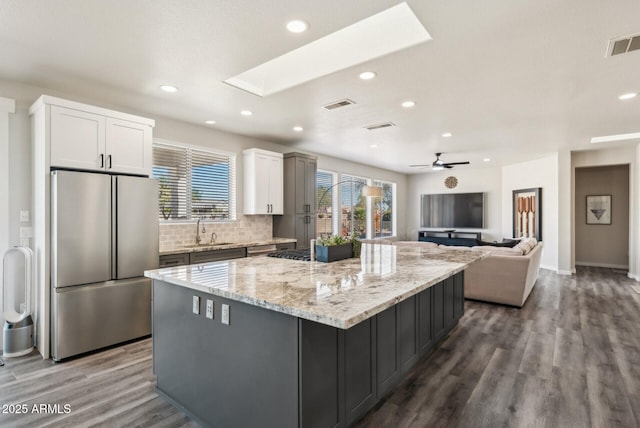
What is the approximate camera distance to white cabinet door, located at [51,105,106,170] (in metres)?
3.08

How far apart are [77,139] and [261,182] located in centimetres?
259

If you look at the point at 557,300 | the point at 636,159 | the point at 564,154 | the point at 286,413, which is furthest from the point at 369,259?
the point at 636,159

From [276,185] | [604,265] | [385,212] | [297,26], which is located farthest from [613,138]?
[297,26]

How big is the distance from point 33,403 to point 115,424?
2.56 feet

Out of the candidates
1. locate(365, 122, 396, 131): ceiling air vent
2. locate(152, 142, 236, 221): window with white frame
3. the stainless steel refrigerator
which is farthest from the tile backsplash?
locate(365, 122, 396, 131): ceiling air vent

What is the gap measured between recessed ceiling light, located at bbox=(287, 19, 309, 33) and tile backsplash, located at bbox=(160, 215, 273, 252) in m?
3.00

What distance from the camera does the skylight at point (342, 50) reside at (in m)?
2.56

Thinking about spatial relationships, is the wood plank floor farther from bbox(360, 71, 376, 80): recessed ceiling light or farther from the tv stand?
the tv stand

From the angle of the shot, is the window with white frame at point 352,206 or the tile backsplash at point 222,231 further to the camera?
the window with white frame at point 352,206

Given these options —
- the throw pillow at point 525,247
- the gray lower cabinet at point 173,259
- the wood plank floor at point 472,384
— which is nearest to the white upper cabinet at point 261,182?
the gray lower cabinet at point 173,259

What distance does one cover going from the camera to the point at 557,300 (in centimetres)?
505

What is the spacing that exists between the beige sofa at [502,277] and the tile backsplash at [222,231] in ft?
11.0

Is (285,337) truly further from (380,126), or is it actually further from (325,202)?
(325,202)

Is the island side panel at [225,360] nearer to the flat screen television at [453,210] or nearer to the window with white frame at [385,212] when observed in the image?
the window with white frame at [385,212]
